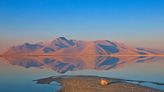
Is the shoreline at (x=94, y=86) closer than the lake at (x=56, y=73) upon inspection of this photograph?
Yes

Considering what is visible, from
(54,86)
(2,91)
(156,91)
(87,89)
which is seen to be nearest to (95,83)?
(87,89)

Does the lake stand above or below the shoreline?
above

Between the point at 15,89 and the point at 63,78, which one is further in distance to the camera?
the point at 15,89

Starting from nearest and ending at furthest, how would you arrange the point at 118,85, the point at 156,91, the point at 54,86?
1. the point at 156,91
2. the point at 118,85
3. the point at 54,86

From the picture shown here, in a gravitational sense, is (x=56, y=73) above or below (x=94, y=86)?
above

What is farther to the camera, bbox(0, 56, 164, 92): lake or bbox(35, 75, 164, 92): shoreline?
bbox(0, 56, 164, 92): lake

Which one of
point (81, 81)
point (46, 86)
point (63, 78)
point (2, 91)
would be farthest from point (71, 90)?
point (2, 91)

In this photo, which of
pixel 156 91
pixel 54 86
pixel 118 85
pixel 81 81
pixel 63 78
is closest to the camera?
pixel 156 91

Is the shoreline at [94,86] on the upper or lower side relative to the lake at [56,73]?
lower

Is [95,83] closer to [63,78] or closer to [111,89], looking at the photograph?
[111,89]

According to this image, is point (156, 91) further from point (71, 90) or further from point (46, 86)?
point (46, 86)
